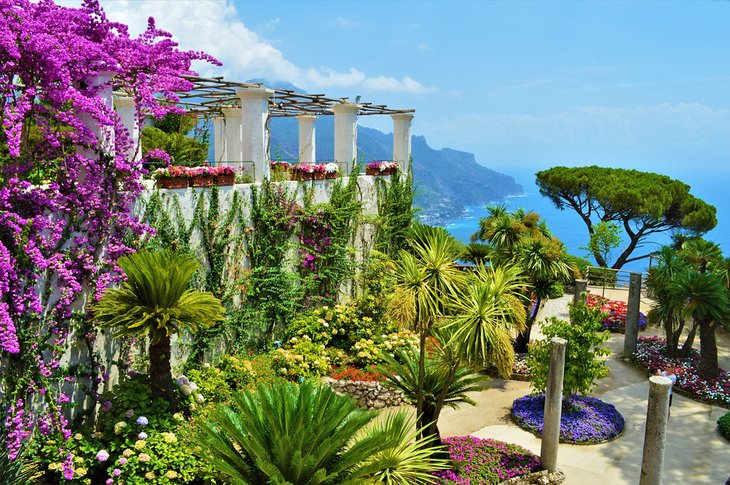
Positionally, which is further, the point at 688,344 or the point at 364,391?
the point at 688,344

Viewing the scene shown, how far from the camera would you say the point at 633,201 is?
28.0 m

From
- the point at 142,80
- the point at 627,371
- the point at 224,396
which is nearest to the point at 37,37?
the point at 142,80

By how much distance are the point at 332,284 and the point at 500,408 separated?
526cm

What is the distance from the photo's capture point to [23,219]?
7.48 meters

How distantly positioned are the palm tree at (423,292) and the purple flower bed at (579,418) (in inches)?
122

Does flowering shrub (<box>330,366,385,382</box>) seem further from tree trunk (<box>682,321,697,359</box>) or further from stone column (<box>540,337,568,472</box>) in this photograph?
tree trunk (<box>682,321,697,359</box>)

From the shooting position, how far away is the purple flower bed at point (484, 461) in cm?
848

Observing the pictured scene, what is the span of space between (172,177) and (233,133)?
8.96 meters

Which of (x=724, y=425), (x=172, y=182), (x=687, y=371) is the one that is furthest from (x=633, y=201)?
(x=172, y=182)

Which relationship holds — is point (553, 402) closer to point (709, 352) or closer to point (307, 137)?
point (709, 352)

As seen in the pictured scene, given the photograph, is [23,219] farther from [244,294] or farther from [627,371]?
[627,371]

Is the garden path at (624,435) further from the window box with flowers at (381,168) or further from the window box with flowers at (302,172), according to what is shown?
the window box with flowers at (381,168)

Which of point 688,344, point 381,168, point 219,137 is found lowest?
point 688,344

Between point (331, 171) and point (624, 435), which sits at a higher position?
point (331, 171)
